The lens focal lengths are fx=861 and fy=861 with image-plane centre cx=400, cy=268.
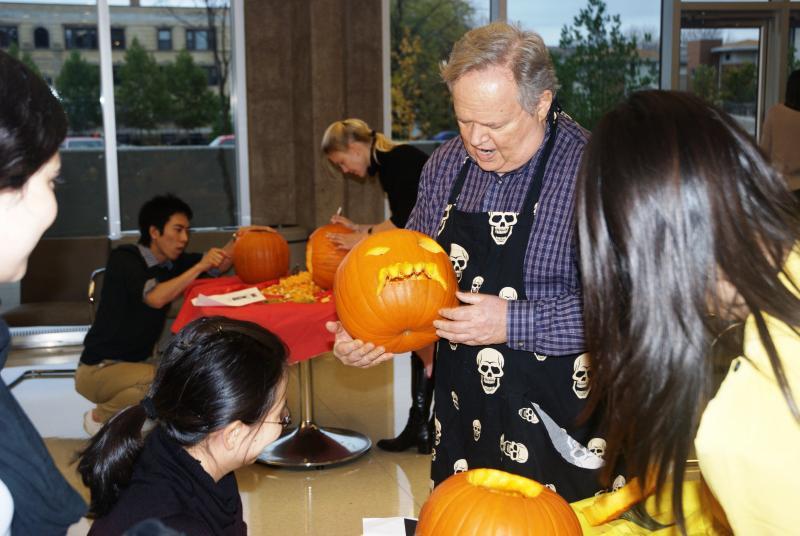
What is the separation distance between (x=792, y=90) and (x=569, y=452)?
4.19m

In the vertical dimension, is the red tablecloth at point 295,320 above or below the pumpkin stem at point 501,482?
below

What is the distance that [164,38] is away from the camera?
7.59 meters

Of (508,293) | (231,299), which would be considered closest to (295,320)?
A: (231,299)

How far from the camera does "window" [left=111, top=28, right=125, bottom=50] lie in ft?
24.4

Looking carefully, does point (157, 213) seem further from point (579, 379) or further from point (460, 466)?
point (579, 379)

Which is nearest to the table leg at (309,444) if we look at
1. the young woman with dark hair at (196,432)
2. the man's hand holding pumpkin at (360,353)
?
the man's hand holding pumpkin at (360,353)

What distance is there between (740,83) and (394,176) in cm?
596

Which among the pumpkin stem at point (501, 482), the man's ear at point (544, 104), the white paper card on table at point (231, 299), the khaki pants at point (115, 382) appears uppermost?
the man's ear at point (544, 104)

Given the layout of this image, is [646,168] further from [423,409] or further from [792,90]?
[792,90]

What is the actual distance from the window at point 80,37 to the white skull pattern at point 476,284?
20.5ft

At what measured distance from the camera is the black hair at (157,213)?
14.3ft

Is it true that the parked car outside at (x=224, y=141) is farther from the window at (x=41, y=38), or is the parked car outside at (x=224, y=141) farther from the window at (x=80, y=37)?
the window at (x=41, y=38)

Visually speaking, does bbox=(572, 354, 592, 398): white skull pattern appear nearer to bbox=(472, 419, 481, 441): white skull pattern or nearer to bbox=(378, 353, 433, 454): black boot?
bbox=(472, 419, 481, 441): white skull pattern

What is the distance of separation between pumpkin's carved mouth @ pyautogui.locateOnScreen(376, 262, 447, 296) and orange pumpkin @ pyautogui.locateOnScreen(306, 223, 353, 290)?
1.76 m
